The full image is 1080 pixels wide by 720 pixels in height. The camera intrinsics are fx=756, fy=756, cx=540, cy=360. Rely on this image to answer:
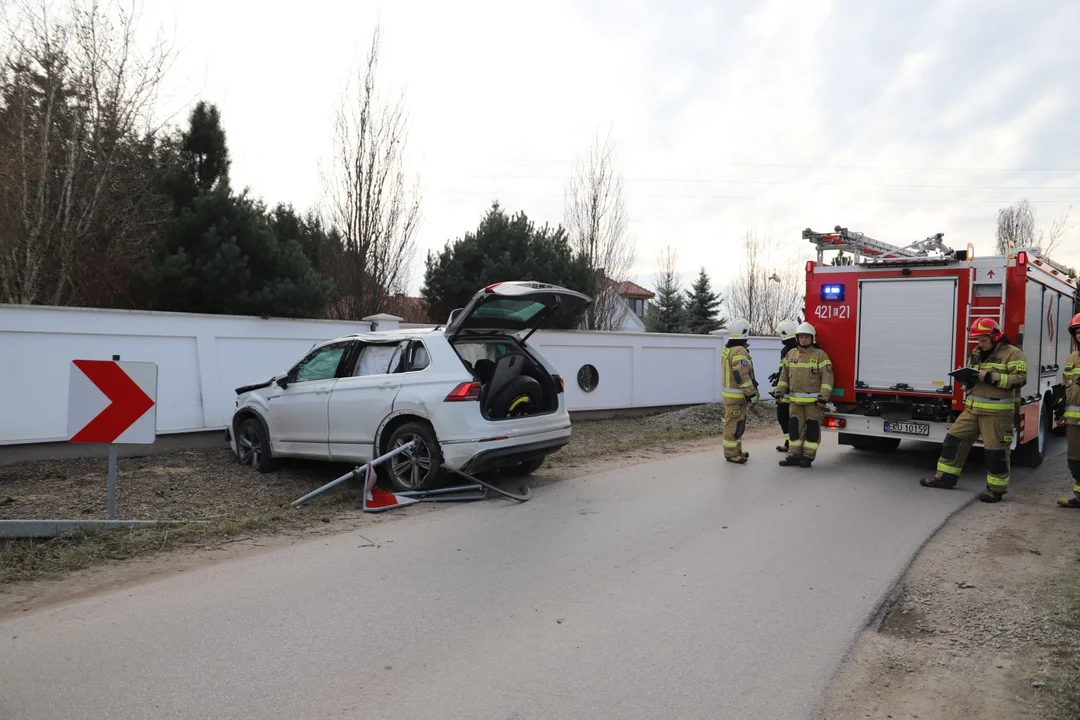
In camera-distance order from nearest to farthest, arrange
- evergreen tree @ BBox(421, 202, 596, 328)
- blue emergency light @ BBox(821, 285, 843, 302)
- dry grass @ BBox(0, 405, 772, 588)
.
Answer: dry grass @ BBox(0, 405, 772, 588) → blue emergency light @ BBox(821, 285, 843, 302) → evergreen tree @ BBox(421, 202, 596, 328)

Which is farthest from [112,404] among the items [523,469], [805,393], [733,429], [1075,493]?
[1075,493]

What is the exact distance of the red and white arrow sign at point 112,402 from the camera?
6.09 metres

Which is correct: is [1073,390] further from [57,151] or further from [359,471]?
[57,151]

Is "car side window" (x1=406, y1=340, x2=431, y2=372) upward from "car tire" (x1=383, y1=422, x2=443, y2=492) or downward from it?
upward

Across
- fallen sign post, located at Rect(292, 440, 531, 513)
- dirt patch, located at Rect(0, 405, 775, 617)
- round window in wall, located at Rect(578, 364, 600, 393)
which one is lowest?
dirt patch, located at Rect(0, 405, 775, 617)

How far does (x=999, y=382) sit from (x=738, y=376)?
287 centimetres

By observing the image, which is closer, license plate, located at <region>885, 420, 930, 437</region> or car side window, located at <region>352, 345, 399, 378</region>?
car side window, located at <region>352, 345, 399, 378</region>

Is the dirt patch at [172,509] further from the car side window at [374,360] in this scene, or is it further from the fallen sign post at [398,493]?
the car side window at [374,360]

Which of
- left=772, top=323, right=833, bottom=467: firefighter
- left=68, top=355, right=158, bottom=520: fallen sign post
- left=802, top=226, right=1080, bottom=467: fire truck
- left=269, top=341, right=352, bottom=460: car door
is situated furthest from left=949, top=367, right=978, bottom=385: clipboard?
left=68, top=355, right=158, bottom=520: fallen sign post

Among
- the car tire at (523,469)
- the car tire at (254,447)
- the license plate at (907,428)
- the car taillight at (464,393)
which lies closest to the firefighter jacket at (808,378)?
the license plate at (907,428)

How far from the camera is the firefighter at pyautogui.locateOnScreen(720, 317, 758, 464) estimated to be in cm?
964

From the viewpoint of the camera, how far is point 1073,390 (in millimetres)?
7789

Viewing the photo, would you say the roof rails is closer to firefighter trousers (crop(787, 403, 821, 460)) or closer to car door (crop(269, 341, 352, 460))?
firefighter trousers (crop(787, 403, 821, 460))

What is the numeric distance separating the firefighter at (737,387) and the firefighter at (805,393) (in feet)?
1.64
